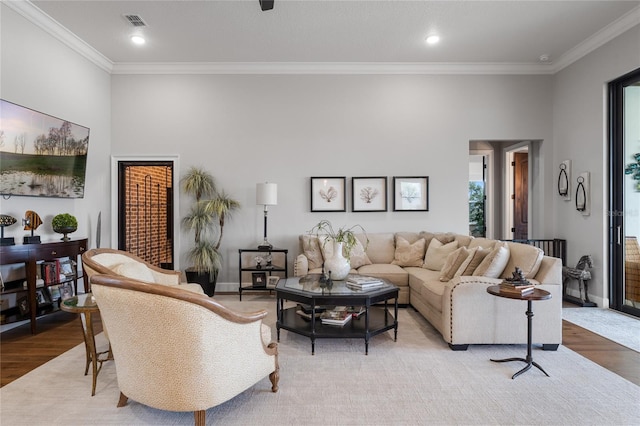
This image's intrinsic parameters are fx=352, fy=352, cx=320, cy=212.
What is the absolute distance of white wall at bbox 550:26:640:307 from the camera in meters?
4.37

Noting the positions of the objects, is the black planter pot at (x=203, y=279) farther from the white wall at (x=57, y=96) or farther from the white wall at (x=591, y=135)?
the white wall at (x=591, y=135)

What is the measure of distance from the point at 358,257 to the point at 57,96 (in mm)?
4323

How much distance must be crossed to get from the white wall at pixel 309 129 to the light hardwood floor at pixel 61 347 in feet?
6.63

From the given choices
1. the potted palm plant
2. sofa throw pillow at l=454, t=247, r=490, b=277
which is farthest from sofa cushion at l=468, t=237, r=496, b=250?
the potted palm plant

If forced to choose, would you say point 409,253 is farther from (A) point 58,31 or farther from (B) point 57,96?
(A) point 58,31

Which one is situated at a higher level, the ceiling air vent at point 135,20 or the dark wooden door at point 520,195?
the ceiling air vent at point 135,20

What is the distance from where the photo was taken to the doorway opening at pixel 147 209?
216 inches

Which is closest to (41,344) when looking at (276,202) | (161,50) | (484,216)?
(276,202)

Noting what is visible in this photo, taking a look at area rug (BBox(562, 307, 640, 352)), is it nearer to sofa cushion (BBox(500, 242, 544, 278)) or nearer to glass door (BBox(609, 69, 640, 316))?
glass door (BBox(609, 69, 640, 316))

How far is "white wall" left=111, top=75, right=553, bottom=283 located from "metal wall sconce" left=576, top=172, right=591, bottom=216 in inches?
46.3

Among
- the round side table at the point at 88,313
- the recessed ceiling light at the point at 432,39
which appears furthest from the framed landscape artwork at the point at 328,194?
the round side table at the point at 88,313

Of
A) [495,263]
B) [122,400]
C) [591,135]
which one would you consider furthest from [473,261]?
[122,400]

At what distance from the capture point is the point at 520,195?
6750mm

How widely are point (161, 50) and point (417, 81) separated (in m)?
3.77
